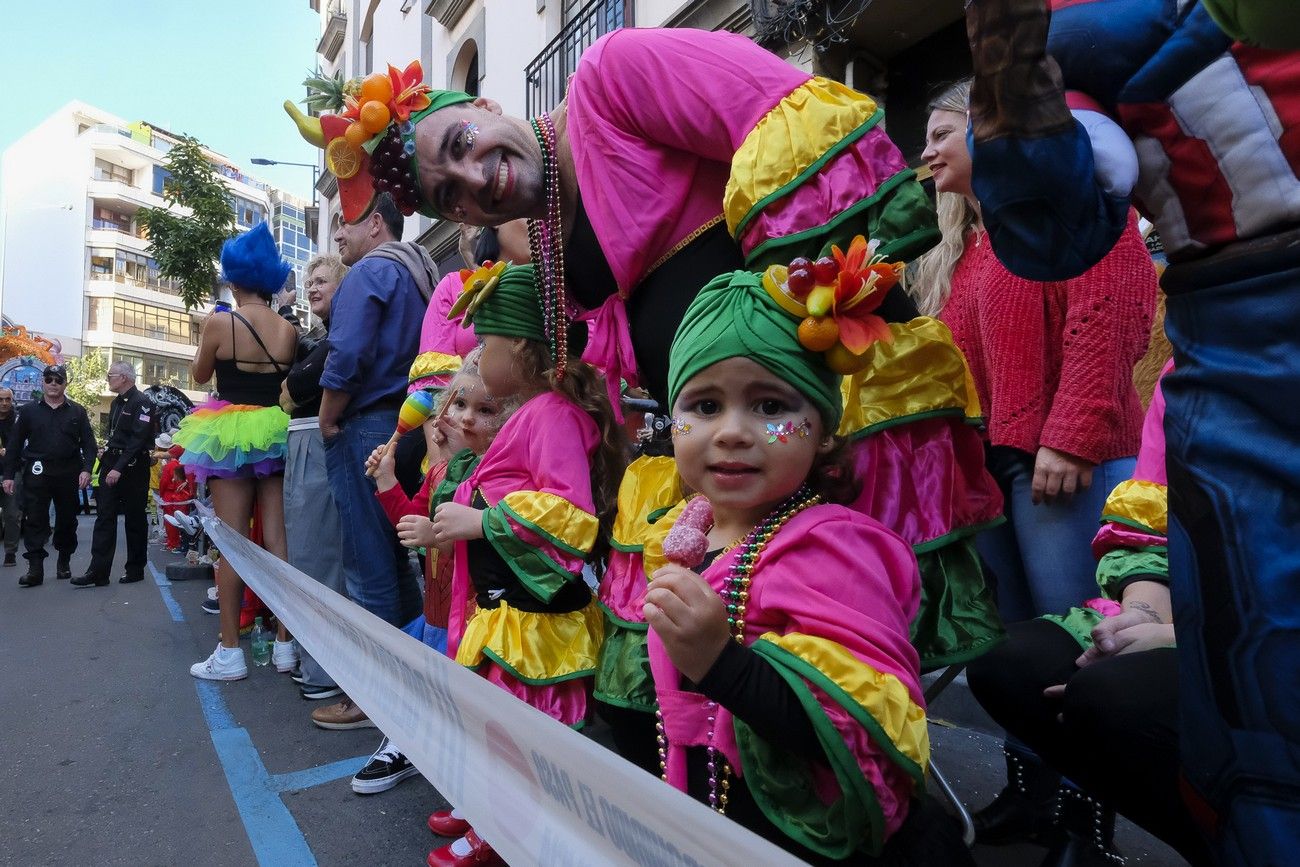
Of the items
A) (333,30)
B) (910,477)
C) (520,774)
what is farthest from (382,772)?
(333,30)

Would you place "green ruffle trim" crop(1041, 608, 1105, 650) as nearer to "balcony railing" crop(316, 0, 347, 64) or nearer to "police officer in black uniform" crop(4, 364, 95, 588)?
"police officer in black uniform" crop(4, 364, 95, 588)

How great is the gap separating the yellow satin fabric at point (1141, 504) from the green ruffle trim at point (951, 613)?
345mm

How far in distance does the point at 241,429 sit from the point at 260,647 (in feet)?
4.11

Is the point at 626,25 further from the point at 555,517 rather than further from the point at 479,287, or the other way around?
the point at 555,517

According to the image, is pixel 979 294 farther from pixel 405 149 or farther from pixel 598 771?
pixel 598 771

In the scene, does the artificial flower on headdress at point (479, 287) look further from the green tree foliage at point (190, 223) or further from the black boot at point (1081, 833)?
the green tree foliage at point (190, 223)

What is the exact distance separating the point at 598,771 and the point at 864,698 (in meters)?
0.34

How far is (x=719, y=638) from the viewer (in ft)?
3.59

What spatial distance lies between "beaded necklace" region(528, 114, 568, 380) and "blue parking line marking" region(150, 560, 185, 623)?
514 centimetres

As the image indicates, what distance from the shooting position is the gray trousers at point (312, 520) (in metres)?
3.72

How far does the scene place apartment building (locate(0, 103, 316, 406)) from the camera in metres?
45.8

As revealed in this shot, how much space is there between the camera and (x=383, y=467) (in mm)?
2668

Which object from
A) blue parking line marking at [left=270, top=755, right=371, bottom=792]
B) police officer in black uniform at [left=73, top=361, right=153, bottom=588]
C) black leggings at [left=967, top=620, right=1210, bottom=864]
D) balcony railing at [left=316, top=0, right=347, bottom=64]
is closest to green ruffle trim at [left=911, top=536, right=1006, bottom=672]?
black leggings at [left=967, top=620, right=1210, bottom=864]

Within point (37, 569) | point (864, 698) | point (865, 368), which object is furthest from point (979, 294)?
point (37, 569)
